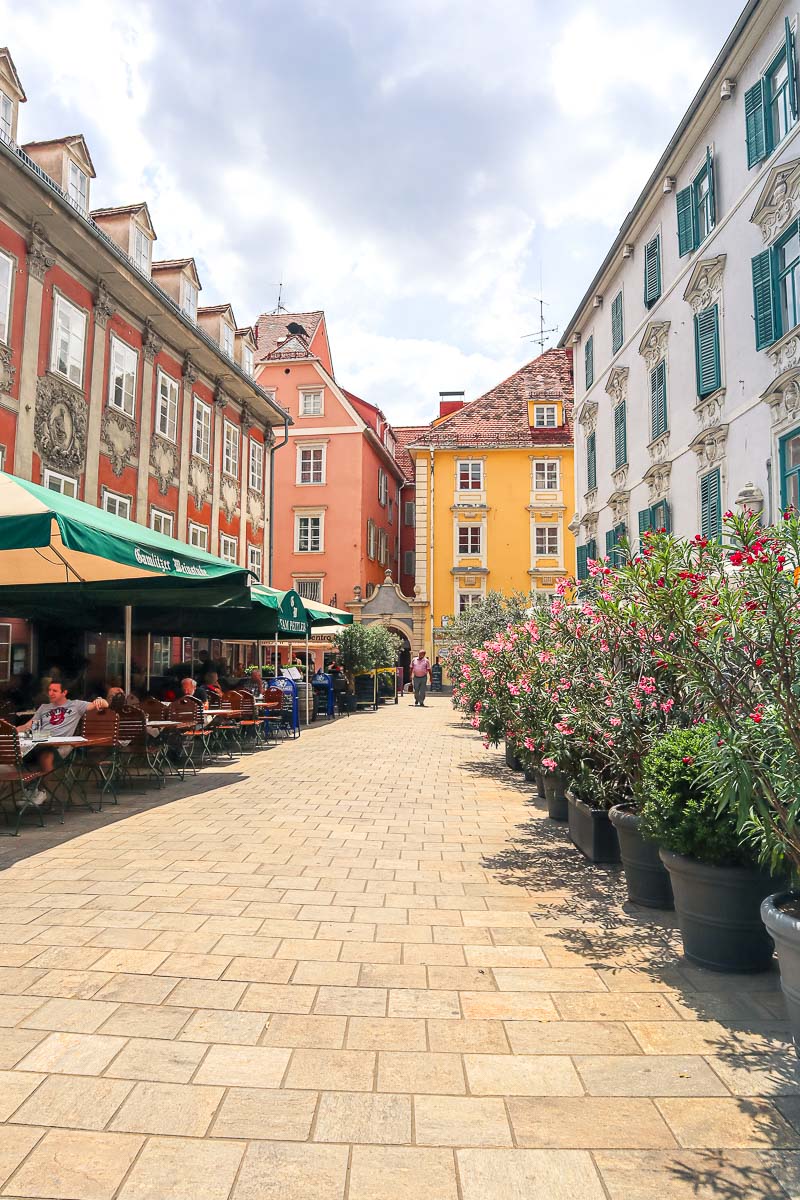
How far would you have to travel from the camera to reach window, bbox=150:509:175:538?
60.7ft

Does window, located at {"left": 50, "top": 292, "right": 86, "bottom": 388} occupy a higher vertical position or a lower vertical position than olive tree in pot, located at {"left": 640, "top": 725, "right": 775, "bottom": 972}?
higher

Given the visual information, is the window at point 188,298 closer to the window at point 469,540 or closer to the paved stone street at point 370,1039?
the paved stone street at point 370,1039

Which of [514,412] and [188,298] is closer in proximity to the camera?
[188,298]

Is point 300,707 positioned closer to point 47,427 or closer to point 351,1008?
point 47,427

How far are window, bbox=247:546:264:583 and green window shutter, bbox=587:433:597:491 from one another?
1020cm

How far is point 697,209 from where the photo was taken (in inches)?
595

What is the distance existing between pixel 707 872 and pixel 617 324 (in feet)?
60.5

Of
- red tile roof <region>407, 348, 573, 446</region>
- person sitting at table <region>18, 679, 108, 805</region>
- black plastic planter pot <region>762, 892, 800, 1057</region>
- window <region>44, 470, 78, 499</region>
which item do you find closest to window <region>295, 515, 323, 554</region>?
red tile roof <region>407, 348, 573, 446</region>

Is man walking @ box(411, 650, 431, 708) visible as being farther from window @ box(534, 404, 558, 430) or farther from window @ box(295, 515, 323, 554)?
window @ box(534, 404, 558, 430)

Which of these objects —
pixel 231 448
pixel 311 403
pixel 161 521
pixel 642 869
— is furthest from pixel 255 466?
pixel 642 869

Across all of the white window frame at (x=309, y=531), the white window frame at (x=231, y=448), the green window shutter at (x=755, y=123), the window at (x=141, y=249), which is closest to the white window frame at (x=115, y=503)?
the window at (x=141, y=249)

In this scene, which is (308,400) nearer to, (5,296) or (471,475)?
(471,475)

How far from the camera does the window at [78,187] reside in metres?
15.5

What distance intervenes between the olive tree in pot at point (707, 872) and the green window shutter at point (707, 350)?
1151 centimetres
